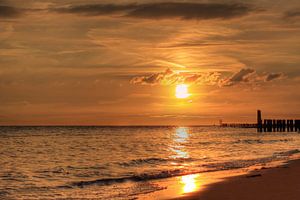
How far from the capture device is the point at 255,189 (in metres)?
13.9

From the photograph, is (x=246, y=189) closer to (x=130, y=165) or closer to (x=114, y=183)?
(x=114, y=183)

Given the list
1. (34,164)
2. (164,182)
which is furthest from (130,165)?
(164,182)

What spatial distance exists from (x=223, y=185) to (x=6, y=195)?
294 inches

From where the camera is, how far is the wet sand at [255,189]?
12.3 m

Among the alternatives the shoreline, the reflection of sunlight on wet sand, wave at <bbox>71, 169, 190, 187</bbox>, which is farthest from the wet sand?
wave at <bbox>71, 169, 190, 187</bbox>

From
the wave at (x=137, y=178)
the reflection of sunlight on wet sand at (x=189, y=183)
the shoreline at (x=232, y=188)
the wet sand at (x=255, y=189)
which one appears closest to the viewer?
the wet sand at (x=255, y=189)

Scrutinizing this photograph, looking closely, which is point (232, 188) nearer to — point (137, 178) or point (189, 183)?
point (189, 183)

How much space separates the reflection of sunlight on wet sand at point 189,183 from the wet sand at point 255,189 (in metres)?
0.52

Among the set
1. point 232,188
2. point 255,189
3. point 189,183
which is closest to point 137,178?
point 189,183

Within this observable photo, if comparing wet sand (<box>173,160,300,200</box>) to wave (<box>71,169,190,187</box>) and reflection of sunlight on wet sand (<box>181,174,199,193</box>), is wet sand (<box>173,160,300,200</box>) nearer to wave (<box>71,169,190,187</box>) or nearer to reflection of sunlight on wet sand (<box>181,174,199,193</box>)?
reflection of sunlight on wet sand (<box>181,174,199,193</box>)

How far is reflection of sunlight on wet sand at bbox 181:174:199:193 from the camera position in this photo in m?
15.7

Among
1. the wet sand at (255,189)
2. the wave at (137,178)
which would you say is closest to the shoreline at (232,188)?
the wet sand at (255,189)

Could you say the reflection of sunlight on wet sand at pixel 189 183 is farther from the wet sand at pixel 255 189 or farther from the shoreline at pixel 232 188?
the wet sand at pixel 255 189

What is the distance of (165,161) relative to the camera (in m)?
29.5
